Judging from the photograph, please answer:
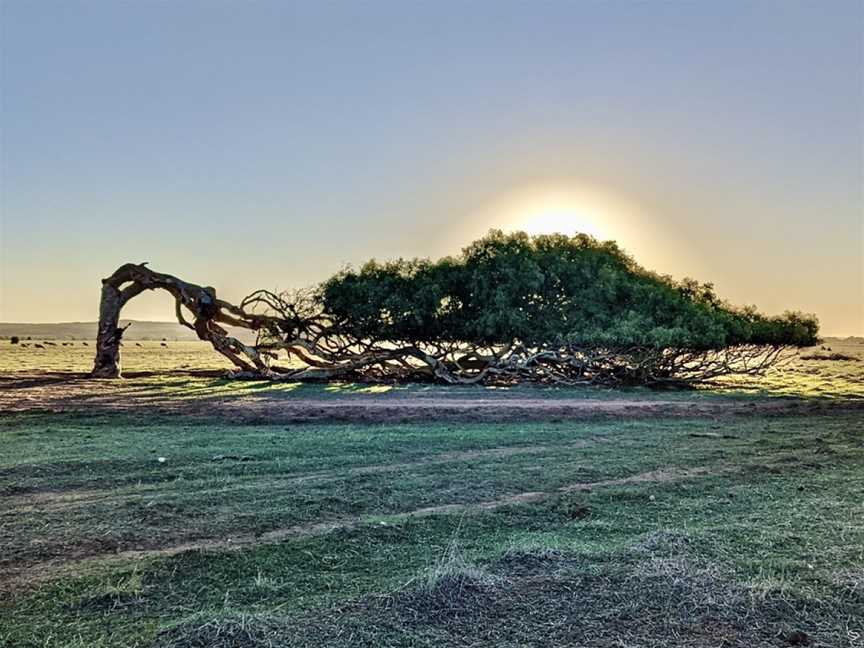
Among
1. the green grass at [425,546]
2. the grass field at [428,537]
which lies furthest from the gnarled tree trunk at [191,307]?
the green grass at [425,546]

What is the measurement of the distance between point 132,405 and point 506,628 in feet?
49.4

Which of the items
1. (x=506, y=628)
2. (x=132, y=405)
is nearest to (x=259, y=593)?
(x=506, y=628)

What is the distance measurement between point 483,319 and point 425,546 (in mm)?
22621

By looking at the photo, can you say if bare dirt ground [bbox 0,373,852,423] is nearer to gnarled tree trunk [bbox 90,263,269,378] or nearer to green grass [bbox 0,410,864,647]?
green grass [bbox 0,410,864,647]

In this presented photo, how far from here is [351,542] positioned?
18.9 ft

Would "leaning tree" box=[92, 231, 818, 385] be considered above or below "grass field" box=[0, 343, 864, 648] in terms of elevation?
above

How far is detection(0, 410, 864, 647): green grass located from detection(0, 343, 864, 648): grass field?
0.09 feet

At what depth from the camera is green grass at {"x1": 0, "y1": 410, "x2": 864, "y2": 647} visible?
4.18 metres

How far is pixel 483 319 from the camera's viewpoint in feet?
92.0

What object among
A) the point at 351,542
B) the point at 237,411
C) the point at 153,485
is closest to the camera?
the point at 351,542

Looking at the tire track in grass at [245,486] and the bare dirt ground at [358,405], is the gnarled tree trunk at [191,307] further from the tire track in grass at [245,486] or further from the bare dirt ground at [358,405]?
the tire track in grass at [245,486]

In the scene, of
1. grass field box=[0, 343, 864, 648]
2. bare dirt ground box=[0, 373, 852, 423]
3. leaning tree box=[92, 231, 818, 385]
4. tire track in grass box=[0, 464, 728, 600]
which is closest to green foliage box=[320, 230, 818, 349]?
leaning tree box=[92, 231, 818, 385]

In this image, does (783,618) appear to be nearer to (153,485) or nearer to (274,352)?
(153,485)

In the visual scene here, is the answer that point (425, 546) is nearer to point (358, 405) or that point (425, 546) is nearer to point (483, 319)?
point (358, 405)
